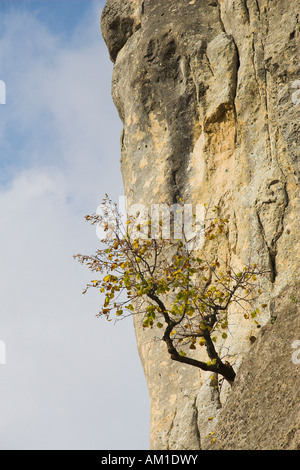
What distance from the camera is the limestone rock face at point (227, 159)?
9844 millimetres

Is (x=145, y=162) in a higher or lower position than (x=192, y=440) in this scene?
higher

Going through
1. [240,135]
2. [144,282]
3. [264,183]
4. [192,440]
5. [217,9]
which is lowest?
[192,440]

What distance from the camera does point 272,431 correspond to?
8719 millimetres

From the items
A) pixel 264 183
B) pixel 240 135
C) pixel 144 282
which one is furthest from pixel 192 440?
pixel 240 135

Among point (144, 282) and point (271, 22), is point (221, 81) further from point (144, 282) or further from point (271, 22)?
point (144, 282)

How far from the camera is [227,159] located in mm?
13820

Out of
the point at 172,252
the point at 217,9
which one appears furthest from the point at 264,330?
the point at 217,9

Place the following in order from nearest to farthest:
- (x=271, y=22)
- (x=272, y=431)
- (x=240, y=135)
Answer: (x=272, y=431) < (x=271, y=22) < (x=240, y=135)

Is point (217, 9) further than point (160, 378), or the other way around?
point (217, 9)

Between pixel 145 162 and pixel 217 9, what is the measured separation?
400 cm

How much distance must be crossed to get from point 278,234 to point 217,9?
6.69m

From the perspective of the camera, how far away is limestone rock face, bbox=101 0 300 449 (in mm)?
9844

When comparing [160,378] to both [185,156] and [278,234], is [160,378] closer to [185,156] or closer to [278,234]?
[278,234]

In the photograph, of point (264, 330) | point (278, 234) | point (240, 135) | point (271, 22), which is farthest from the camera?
point (240, 135)
